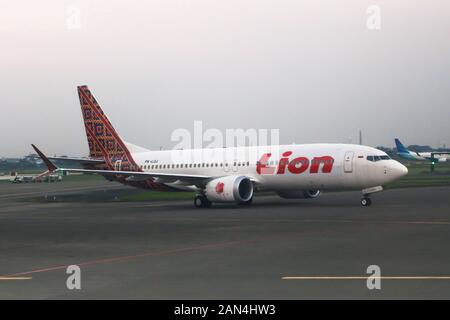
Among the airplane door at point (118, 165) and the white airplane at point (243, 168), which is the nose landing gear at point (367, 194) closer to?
the white airplane at point (243, 168)

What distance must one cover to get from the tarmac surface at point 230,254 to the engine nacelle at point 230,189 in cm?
629

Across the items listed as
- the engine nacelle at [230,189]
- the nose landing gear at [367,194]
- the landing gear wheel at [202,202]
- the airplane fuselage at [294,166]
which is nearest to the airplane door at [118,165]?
the airplane fuselage at [294,166]

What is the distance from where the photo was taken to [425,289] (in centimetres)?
1278

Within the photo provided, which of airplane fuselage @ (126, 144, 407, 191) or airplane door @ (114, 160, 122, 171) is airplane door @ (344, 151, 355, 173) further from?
airplane door @ (114, 160, 122, 171)

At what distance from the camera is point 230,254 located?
18984mm

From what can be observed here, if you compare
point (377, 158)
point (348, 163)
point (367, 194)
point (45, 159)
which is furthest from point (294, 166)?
point (45, 159)

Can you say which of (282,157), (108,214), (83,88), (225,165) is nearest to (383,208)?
(282,157)

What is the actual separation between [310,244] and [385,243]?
2.19 m

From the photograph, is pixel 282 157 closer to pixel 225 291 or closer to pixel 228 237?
pixel 228 237

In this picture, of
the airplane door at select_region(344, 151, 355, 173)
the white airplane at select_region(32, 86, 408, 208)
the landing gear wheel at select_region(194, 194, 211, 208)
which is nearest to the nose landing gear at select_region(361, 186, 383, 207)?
the white airplane at select_region(32, 86, 408, 208)

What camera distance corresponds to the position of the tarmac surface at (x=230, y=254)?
13266mm

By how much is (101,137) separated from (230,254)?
3335 cm

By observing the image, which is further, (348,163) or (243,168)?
(243,168)

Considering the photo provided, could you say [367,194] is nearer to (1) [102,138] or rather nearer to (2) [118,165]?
(2) [118,165]
